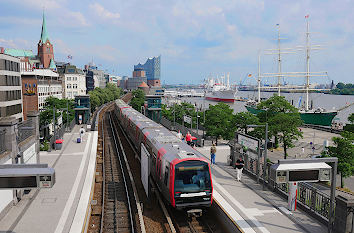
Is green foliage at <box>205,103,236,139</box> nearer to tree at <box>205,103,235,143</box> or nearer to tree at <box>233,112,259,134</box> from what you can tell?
tree at <box>205,103,235,143</box>

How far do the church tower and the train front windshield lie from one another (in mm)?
143209

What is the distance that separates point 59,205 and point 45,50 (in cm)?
14179

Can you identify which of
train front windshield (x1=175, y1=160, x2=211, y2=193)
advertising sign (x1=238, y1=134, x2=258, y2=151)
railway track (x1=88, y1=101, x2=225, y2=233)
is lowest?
railway track (x1=88, y1=101, x2=225, y2=233)

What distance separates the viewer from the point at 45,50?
142 meters

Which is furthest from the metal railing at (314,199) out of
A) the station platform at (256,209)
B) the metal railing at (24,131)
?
the metal railing at (24,131)

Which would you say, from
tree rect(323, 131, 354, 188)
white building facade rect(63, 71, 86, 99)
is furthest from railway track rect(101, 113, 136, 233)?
white building facade rect(63, 71, 86, 99)

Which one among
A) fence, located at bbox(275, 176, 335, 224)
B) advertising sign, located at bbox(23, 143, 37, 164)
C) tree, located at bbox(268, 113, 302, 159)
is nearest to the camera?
fence, located at bbox(275, 176, 335, 224)

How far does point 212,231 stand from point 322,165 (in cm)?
592

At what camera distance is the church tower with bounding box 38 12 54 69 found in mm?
141500

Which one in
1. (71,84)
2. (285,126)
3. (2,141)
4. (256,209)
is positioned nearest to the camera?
(256,209)

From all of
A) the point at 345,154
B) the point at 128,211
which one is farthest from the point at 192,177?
the point at 345,154

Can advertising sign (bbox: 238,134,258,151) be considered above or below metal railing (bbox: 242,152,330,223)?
above

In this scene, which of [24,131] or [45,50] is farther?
[45,50]

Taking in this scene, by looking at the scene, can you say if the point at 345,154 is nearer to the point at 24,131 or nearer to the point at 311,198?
the point at 311,198
